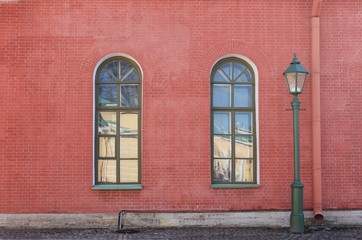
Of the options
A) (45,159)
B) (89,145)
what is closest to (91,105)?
(89,145)

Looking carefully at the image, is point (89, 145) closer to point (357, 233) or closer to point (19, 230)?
point (19, 230)

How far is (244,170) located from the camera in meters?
9.69

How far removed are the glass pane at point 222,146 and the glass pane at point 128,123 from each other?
Answer: 180 centimetres

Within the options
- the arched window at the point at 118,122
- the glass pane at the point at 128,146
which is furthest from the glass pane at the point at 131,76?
the glass pane at the point at 128,146

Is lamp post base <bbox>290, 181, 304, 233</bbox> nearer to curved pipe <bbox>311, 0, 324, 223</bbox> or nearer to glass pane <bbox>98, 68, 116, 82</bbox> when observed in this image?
curved pipe <bbox>311, 0, 324, 223</bbox>

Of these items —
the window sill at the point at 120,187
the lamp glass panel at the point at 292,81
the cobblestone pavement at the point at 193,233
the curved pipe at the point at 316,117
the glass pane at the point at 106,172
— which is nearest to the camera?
the cobblestone pavement at the point at 193,233

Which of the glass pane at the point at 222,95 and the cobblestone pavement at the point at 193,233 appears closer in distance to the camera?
the cobblestone pavement at the point at 193,233

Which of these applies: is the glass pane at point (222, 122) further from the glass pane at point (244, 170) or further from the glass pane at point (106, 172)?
the glass pane at point (106, 172)

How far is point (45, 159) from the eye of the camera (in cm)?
930

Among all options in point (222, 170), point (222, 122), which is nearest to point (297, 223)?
point (222, 170)

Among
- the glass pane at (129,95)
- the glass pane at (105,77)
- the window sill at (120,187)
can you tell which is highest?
the glass pane at (105,77)

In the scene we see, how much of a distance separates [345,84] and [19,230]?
7.66 m

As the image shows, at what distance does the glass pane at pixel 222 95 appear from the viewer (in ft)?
32.1

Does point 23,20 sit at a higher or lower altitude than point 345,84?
higher
